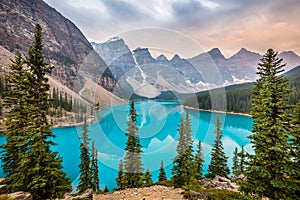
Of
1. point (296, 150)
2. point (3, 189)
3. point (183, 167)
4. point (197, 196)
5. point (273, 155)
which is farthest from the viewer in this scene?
point (183, 167)

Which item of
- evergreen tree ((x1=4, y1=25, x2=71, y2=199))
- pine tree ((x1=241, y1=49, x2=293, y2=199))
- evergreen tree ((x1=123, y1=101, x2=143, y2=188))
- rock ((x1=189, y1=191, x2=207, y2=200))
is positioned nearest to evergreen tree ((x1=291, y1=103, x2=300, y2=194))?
pine tree ((x1=241, y1=49, x2=293, y2=199))

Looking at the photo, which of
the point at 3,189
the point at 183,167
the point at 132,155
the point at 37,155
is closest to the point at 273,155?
the point at 183,167

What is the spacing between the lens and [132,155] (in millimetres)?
15961

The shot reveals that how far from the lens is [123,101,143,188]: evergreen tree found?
15797 mm

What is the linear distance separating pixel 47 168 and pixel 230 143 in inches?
2019

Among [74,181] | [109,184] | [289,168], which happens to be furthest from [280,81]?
[74,181]

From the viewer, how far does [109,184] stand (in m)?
28.0

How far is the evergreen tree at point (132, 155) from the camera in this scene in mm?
15797

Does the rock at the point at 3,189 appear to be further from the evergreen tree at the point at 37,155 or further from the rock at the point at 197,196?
the rock at the point at 197,196

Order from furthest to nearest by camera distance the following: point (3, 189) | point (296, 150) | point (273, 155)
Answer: point (3, 189)
point (296, 150)
point (273, 155)

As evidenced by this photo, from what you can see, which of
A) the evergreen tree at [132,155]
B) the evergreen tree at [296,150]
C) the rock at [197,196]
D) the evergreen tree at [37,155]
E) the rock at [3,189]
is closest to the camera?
the evergreen tree at [296,150]

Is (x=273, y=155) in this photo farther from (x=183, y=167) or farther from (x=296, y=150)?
(x=183, y=167)

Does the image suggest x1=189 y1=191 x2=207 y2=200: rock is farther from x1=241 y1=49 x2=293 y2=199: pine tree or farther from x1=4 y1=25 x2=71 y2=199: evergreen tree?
x1=4 y1=25 x2=71 y2=199: evergreen tree

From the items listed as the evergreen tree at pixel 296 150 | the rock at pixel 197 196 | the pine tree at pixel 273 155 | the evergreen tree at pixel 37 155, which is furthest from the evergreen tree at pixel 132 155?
the evergreen tree at pixel 296 150
